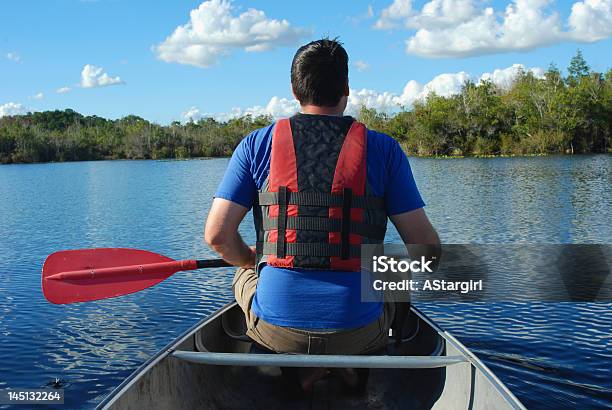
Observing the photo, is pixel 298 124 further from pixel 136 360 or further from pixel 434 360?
pixel 136 360

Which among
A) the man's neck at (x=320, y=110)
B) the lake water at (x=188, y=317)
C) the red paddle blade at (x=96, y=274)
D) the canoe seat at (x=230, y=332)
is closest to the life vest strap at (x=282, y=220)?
the man's neck at (x=320, y=110)

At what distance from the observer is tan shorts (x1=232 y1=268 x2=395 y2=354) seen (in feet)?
9.39

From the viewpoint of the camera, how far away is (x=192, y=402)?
3.57 m

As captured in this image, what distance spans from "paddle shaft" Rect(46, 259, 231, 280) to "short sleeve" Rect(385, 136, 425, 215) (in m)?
2.09

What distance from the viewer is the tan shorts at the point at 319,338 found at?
2.86 metres

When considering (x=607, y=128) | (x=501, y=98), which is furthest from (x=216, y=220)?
(x=501, y=98)

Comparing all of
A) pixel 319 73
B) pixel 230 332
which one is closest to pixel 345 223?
pixel 319 73

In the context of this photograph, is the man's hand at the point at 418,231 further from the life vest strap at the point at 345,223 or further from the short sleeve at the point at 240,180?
the short sleeve at the point at 240,180

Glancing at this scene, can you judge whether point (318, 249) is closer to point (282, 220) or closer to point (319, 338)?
point (282, 220)

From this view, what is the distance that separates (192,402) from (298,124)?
69.0 inches

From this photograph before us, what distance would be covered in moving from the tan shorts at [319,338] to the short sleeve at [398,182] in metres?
0.56

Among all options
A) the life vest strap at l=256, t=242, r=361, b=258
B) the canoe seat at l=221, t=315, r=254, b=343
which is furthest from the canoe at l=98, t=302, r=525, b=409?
the life vest strap at l=256, t=242, r=361, b=258

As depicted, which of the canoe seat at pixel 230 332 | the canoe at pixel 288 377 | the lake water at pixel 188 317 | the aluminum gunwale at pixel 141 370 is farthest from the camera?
the lake water at pixel 188 317

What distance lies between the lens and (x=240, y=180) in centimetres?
283
